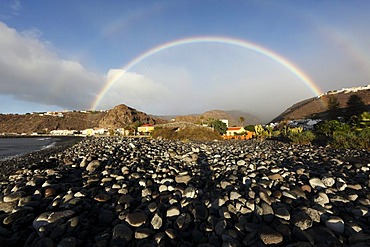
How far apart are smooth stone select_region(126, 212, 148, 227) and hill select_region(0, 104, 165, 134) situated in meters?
109

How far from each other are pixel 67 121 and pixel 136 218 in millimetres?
138493

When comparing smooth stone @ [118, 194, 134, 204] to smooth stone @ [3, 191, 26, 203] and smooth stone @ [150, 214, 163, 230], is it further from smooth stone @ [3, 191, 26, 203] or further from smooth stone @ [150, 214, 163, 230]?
smooth stone @ [3, 191, 26, 203]

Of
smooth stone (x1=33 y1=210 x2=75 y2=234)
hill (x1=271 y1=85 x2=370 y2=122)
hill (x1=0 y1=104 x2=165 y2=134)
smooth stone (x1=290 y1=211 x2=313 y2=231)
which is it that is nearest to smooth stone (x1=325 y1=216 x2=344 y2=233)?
smooth stone (x1=290 y1=211 x2=313 y2=231)

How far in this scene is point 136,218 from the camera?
11.0 ft

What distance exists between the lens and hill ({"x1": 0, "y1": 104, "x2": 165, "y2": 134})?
346 feet

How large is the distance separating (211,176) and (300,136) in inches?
621

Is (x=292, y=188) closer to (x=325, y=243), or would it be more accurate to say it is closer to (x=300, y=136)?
(x=325, y=243)

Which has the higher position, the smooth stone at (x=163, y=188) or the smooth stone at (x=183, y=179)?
the smooth stone at (x=163, y=188)

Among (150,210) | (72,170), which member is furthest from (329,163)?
(72,170)

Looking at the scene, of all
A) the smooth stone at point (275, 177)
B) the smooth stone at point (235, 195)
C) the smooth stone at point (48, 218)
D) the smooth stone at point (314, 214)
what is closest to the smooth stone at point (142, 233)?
the smooth stone at point (48, 218)

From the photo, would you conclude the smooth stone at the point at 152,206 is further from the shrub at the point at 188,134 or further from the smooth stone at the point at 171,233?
the shrub at the point at 188,134

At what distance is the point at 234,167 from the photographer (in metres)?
6.52

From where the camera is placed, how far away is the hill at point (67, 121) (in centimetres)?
10531

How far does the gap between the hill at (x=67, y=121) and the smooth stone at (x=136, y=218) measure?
10933cm
